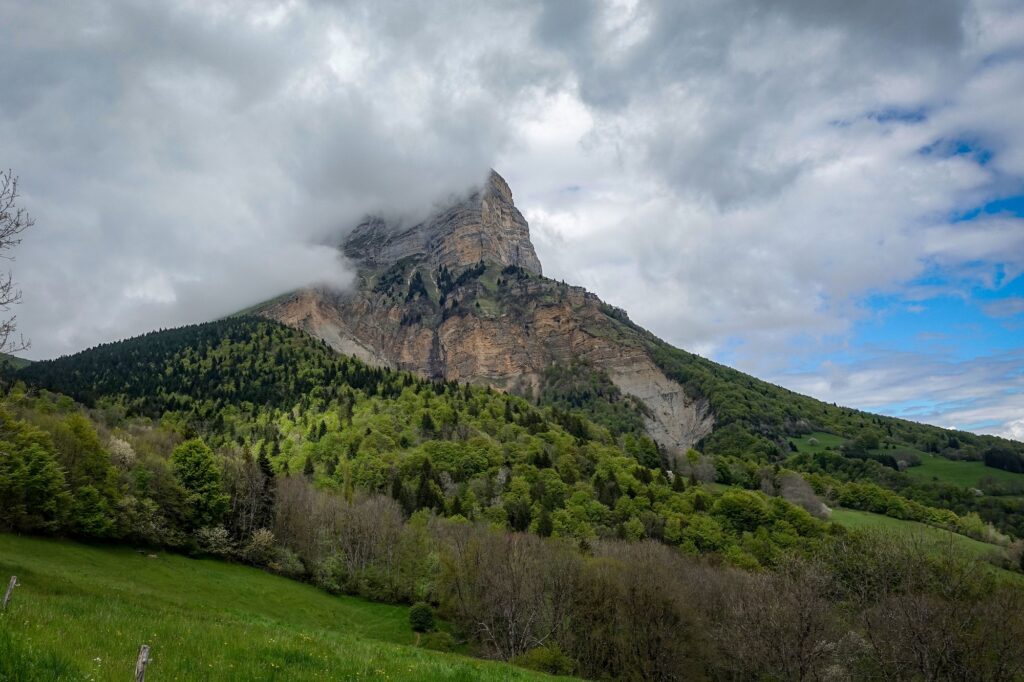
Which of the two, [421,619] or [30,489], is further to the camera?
[421,619]

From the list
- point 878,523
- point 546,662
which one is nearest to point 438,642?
point 546,662

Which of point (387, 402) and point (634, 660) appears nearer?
point (634, 660)

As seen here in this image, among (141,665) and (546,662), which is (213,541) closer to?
(546,662)

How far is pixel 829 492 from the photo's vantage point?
446ft

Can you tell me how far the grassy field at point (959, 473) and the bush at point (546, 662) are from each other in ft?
567

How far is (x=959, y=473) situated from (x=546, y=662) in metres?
194

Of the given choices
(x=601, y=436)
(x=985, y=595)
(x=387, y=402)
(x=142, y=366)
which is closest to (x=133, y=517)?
(x=985, y=595)

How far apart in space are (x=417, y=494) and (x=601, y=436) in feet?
268

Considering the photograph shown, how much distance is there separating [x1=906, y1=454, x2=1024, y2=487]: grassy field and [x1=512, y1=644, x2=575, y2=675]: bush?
173 metres

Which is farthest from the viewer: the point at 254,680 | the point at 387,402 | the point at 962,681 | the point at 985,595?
the point at 387,402

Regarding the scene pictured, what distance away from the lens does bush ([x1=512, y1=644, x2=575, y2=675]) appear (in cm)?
3959

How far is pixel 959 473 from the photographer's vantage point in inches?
6796

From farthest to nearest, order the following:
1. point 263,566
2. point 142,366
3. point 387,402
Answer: point 142,366 → point 387,402 → point 263,566

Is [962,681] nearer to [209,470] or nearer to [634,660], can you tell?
[634,660]
